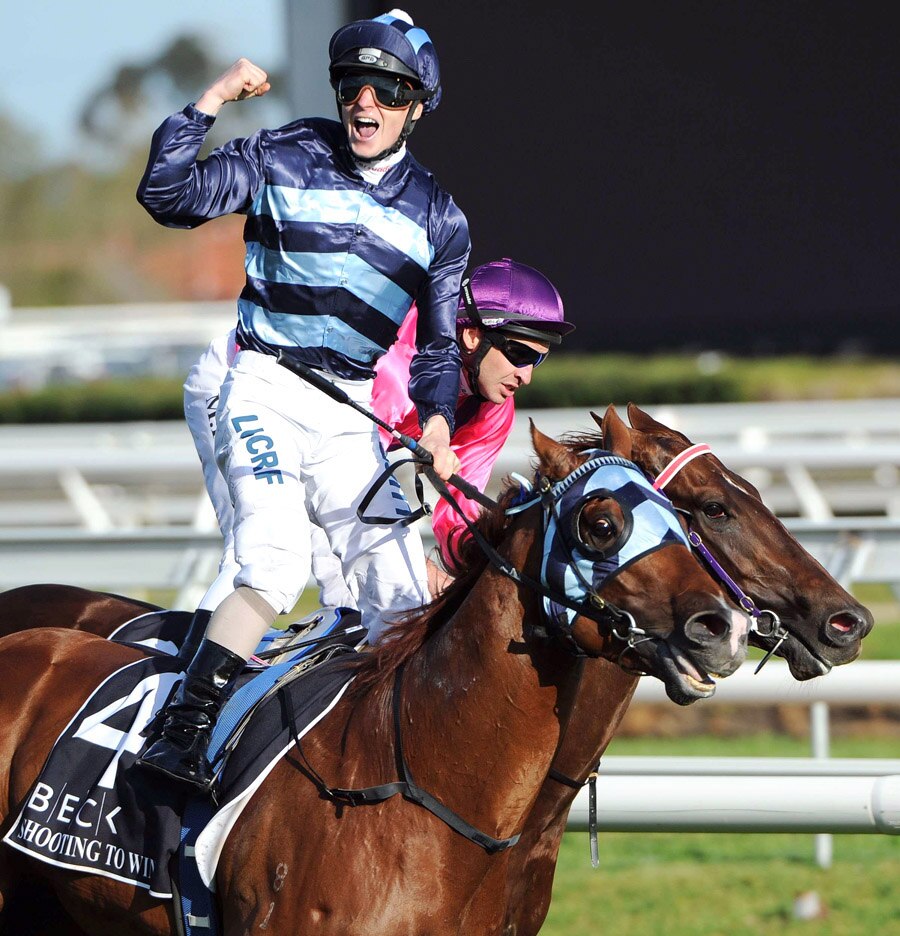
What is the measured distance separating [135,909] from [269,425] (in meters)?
1.03

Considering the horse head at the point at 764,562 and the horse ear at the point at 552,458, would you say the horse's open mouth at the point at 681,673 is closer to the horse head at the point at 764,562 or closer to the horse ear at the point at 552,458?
the horse ear at the point at 552,458

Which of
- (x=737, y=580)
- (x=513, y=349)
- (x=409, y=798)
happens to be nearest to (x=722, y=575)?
(x=737, y=580)

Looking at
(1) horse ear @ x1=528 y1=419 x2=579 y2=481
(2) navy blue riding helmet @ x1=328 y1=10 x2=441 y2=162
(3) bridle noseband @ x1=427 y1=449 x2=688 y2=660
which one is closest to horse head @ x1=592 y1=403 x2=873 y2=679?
(1) horse ear @ x1=528 y1=419 x2=579 y2=481

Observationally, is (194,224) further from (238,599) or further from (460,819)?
(460,819)

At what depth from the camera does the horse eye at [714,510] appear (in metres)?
3.05

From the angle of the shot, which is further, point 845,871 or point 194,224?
point 845,871

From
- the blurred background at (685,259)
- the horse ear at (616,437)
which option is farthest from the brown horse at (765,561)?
the blurred background at (685,259)

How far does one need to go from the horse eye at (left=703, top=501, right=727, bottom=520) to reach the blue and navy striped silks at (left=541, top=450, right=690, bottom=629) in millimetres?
397

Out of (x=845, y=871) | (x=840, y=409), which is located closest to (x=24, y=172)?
(x=840, y=409)

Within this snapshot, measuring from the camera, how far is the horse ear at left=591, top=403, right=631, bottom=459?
2.86 m

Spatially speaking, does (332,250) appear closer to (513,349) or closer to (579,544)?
(513,349)

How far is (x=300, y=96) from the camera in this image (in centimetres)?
548

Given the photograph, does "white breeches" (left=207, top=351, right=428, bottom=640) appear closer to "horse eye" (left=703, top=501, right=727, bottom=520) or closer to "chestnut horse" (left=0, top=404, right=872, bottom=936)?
"chestnut horse" (left=0, top=404, right=872, bottom=936)

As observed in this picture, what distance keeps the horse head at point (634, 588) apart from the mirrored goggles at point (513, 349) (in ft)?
4.02
